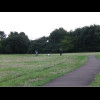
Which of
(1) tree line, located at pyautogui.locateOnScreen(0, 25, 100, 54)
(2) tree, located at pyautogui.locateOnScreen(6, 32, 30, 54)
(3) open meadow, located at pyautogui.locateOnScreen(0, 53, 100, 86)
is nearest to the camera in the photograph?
(3) open meadow, located at pyautogui.locateOnScreen(0, 53, 100, 86)

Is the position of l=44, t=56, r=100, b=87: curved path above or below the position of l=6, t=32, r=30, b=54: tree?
below

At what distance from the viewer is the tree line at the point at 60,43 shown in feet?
277

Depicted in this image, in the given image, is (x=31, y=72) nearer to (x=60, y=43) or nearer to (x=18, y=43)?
(x=18, y=43)

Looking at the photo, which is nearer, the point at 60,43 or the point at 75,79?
the point at 75,79

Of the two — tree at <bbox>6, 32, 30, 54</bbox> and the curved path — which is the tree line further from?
the curved path

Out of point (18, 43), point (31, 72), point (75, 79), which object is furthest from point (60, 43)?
point (75, 79)

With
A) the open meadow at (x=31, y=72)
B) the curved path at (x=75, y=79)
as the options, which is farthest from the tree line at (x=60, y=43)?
the curved path at (x=75, y=79)

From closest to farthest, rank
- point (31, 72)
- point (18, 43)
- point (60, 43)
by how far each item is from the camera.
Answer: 1. point (31, 72)
2. point (18, 43)
3. point (60, 43)

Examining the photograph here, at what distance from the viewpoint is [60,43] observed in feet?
307

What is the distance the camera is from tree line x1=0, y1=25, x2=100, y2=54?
8431 centimetres

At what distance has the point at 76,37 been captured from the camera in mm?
90812

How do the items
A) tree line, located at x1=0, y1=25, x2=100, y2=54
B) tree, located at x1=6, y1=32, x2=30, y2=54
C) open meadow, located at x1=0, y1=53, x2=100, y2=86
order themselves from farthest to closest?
tree line, located at x1=0, y1=25, x2=100, y2=54 < tree, located at x1=6, y1=32, x2=30, y2=54 < open meadow, located at x1=0, y1=53, x2=100, y2=86

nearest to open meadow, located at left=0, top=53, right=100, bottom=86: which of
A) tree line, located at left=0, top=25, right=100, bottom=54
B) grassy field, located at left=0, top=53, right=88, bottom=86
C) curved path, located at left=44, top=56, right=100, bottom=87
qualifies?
grassy field, located at left=0, top=53, right=88, bottom=86
